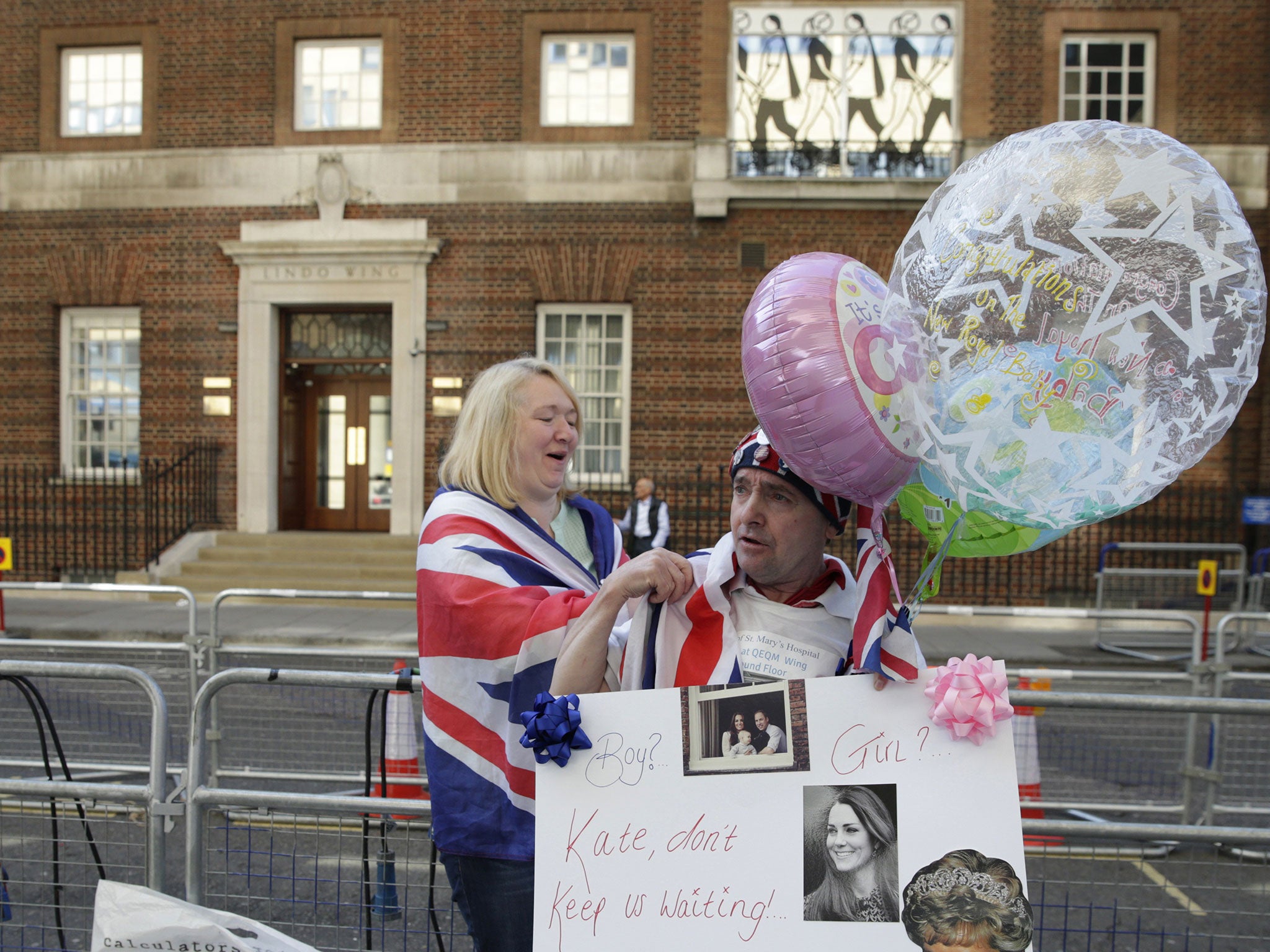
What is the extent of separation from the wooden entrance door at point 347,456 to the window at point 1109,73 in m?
11.4

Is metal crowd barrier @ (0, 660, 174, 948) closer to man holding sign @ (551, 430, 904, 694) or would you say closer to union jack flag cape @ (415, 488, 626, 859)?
union jack flag cape @ (415, 488, 626, 859)

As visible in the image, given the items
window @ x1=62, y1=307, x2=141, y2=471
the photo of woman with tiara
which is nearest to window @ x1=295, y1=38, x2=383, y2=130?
Answer: window @ x1=62, y1=307, x2=141, y2=471

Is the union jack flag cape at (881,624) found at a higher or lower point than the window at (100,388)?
lower

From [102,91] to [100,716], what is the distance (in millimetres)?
12539

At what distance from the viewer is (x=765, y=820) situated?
1751 mm

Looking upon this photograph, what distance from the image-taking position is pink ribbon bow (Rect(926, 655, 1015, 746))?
5.48ft

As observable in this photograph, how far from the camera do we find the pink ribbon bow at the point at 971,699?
5.48 ft

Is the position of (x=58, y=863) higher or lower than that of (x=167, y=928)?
lower

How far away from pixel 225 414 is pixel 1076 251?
1461cm

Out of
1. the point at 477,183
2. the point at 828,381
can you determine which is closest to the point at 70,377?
the point at 477,183

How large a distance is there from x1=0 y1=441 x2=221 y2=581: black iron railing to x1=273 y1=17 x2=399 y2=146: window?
5.15 metres

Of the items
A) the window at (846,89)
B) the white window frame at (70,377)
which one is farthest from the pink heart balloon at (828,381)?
the white window frame at (70,377)

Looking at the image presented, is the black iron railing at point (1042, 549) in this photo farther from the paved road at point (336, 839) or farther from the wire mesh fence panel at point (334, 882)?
the wire mesh fence panel at point (334, 882)

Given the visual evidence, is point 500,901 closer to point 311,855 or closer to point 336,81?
point 311,855
